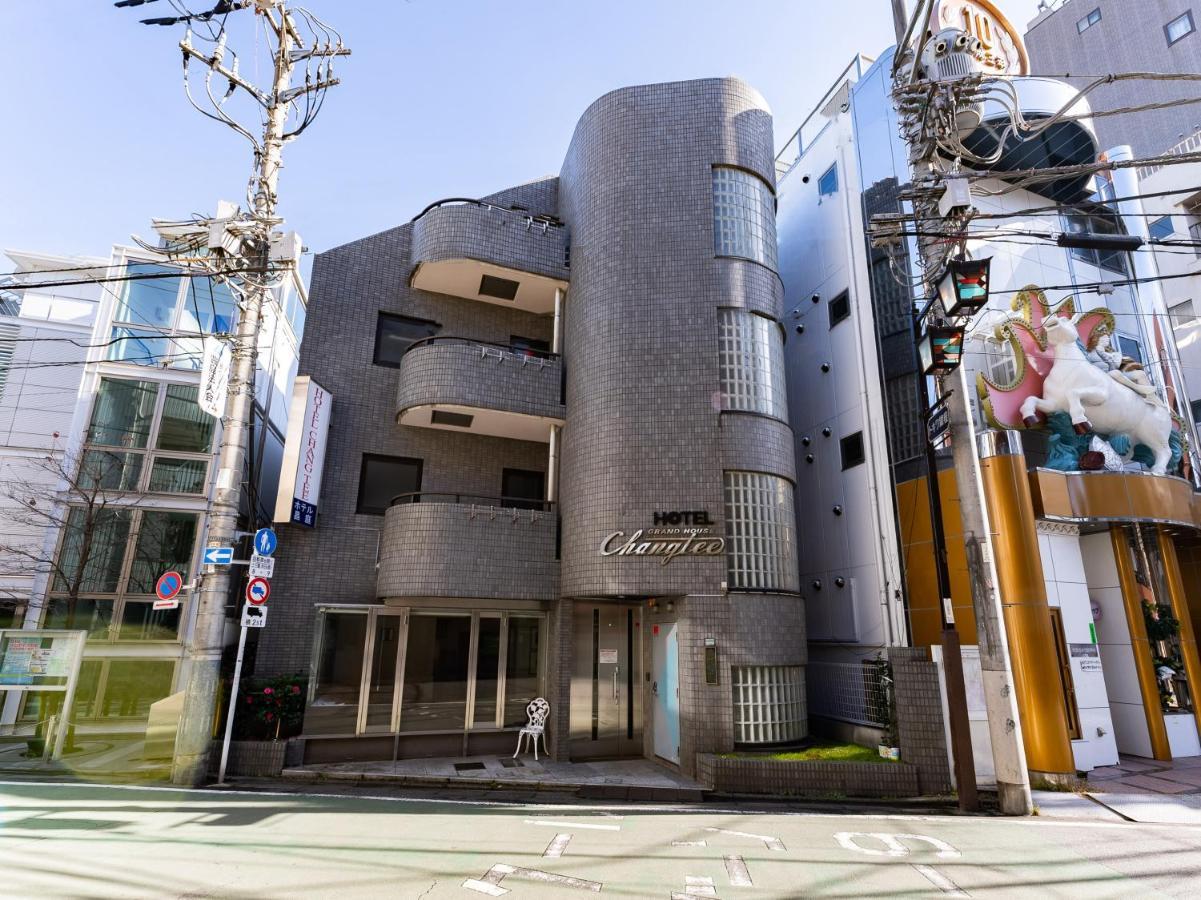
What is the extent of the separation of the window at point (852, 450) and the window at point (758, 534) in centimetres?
269

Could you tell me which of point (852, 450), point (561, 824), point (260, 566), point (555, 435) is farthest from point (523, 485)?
point (561, 824)

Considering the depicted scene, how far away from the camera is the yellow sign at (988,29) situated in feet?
46.3

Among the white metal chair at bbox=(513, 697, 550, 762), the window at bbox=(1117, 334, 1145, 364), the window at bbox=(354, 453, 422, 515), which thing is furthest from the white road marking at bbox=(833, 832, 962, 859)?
the window at bbox=(1117, 334, 1145, 364)

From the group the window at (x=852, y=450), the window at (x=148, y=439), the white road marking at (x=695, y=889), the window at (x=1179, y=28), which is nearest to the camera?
the white road marking at (x=695, y=889)

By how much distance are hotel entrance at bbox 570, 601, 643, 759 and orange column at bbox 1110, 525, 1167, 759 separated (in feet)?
33.5

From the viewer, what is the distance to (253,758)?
Answer: 10.7 metres

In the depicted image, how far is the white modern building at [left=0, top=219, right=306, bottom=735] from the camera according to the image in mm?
15375

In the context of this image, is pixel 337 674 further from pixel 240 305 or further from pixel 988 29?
pixel 988 29

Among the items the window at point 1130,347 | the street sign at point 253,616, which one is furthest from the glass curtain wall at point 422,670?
the window at point 1130,347

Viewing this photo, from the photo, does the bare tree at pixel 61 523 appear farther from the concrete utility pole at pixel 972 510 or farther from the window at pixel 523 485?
the concrete utility pole at pixel 972 510

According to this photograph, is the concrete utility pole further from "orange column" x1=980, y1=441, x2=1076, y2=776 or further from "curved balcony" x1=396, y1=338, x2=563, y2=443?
"curved balcony" x1=396, y1=338, x2=563, y2=443

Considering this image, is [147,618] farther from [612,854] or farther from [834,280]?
[834,280]

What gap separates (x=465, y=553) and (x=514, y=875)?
695cm

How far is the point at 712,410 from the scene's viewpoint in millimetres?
12219
